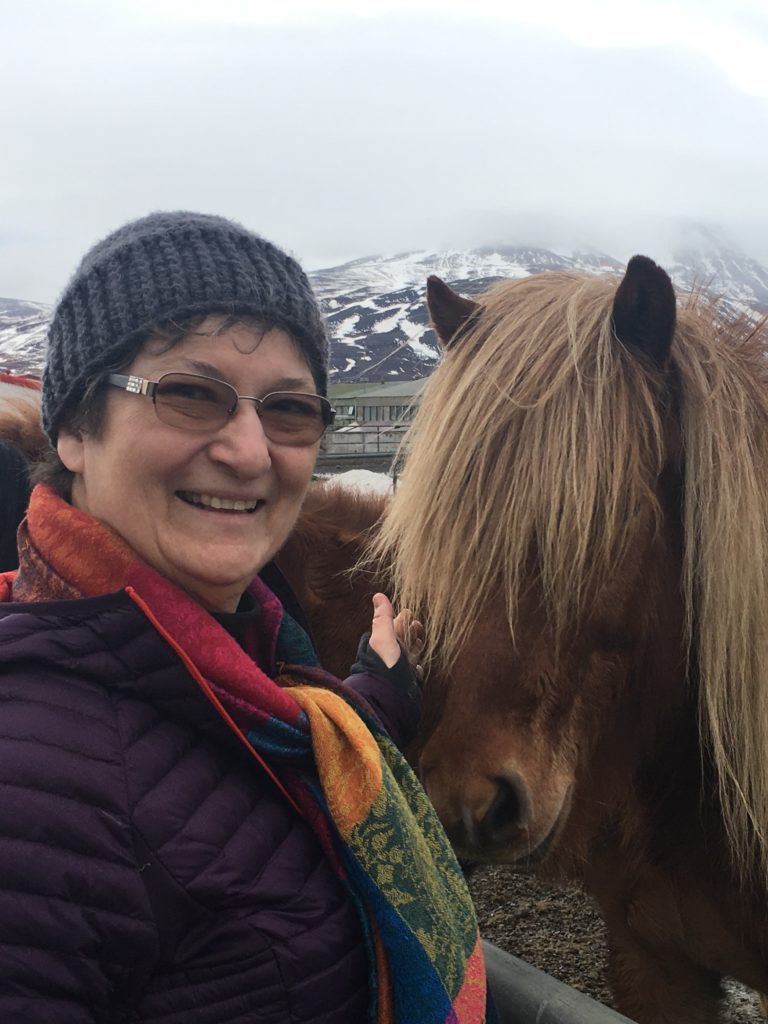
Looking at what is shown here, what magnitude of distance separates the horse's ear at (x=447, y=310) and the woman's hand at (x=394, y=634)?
0.81 m

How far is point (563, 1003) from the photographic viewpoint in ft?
5.36

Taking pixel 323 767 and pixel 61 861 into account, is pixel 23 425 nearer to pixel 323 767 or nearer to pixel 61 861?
pixel 323 767

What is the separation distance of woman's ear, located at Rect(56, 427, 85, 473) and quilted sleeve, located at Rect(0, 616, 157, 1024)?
1.22ft

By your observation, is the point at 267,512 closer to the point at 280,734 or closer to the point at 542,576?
the point at 280,734

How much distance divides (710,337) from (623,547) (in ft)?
2.19

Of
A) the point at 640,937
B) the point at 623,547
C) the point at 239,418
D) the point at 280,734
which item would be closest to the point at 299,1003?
the point at 280,734

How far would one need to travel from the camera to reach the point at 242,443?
125 cm

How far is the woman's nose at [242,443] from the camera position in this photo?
125 centimetres

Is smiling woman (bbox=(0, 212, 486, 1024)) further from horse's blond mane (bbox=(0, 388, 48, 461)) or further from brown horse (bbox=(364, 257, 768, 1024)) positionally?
horse's blond mane (bbox=(0, 388, 48, 461))

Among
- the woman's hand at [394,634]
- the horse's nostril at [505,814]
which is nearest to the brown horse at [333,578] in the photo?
the woman's hand at [394,634]

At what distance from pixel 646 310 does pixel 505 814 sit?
1.20 m

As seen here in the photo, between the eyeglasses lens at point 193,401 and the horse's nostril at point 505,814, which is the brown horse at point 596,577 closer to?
the horse's nostril at point 505,814

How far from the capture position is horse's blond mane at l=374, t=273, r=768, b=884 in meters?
1.74

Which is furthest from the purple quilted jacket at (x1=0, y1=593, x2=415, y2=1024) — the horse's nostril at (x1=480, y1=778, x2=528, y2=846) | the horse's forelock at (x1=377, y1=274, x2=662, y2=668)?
the horse's forelock at (x1=377, y1=274, x2=662, y2=668)
